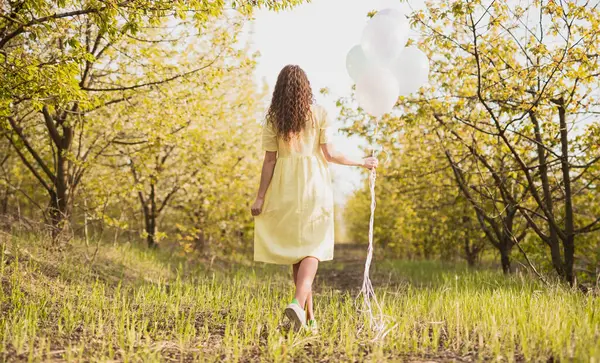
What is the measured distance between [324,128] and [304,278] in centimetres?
111

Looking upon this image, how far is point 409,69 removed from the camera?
4594 millimetres

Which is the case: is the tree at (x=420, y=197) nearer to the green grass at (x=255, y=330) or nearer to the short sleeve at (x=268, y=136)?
the short sleeve at (x=268, y=136)

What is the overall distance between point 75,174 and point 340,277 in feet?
16.6

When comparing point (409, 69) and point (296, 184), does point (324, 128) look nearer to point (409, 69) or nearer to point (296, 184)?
point (296, 184)

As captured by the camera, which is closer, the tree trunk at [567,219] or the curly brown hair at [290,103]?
the curly brown hair at [290,103]

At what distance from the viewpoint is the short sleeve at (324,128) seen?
3920mm

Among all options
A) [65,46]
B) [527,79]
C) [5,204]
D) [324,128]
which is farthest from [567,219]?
[5,204]

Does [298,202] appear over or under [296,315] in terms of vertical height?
over

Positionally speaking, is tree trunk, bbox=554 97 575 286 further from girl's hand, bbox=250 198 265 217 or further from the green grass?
girl's hand, bbox=250 198 265 217

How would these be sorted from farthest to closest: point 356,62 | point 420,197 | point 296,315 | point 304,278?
point 420,197 < point 356,62 < point 304,278 < point 296,315

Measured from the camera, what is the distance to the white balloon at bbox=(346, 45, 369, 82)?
4.42 m

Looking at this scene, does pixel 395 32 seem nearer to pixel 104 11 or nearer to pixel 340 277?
pixel 104 11

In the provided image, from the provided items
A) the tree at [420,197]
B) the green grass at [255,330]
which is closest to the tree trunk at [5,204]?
the green grass at [255,330]

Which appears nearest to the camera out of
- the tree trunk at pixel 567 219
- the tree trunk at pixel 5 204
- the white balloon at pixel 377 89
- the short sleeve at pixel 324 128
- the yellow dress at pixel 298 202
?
the yellow dress at pixel 298 202
